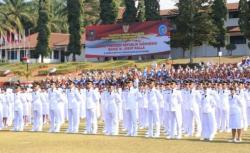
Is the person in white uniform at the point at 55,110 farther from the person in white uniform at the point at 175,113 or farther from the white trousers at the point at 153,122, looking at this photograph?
the person in white uniform at the point at 175,113

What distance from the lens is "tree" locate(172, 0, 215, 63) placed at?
4722 centimetres

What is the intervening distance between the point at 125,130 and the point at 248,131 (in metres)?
4.61

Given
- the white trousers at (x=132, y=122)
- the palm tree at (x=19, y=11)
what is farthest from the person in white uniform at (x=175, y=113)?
the palm tree at (x=19, y=11)

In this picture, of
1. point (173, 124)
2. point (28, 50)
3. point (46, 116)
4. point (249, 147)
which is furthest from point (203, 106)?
point (28, 50)

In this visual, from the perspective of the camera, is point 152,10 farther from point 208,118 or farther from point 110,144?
point 110,144

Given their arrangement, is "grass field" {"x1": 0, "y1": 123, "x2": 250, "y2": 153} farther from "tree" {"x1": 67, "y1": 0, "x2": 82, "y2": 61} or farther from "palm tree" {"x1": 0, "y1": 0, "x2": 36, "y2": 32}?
"palm tree" {"x1": 0, "y1": 0, "x2": 36, "y2": 32}

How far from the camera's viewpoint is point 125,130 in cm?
2170

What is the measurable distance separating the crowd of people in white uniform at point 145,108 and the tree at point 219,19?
1102 inches

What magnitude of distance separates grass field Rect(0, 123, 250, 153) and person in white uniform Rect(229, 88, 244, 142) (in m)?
0.38

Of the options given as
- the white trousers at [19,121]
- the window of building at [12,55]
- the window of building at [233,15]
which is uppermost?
the window of building at [233,15]

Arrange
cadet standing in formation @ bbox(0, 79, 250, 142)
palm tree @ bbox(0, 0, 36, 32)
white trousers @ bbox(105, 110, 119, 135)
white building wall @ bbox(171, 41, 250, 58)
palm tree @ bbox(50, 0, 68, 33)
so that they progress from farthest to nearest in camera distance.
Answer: palm tree @ bbox(50, 0, 68, 33) → palm tree @ bbox(0, 0, 36, 32) → white building wall @ bbox(171, 41, 250, 58) → white trousers @ bbox(105, 110, 119, 135) → cadet standing in formation @ bbox(0, 79, 250, 142)

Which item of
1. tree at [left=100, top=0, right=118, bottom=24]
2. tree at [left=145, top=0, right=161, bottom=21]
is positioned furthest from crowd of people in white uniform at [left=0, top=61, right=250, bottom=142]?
tree at [left=100, top=0, right=118, bottom=24]

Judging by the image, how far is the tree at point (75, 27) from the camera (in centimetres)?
5675

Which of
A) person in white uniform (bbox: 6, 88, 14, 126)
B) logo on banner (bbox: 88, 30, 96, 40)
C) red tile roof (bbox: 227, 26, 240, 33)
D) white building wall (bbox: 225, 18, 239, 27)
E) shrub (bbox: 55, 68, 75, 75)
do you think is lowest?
person in white uniform (bbox: 6, 88, 14, 126)
